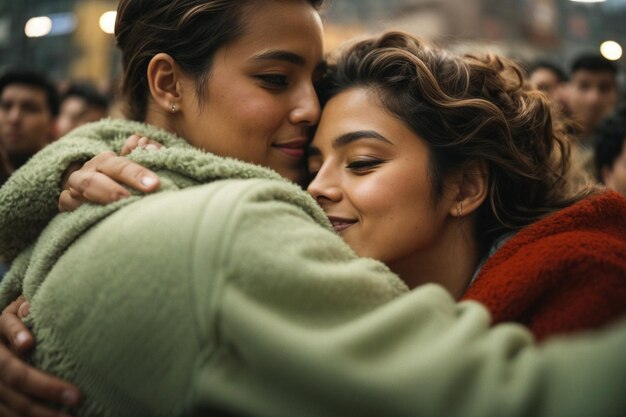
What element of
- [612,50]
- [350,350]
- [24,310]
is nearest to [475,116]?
[350,350]

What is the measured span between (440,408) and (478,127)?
126cm

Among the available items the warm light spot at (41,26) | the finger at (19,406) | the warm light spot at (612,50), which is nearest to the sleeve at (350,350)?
the finger at (19,406)

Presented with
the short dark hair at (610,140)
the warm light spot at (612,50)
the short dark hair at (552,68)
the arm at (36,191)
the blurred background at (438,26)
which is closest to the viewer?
the arm at (36,191)

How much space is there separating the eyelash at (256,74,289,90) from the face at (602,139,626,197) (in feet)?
8.53

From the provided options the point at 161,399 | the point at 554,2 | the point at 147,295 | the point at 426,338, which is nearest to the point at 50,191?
the point at 147,295

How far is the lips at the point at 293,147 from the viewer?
2156 millimetres

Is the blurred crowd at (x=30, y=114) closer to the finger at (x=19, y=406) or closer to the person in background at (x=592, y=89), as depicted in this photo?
the finger at (x=19, y=406)

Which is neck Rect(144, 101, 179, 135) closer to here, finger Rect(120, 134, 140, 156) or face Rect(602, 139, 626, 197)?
finger Rect(120, 134, 140, 156)

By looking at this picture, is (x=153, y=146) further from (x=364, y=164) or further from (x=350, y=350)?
(x=350, y=350)

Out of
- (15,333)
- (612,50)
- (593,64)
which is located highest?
(593,64)

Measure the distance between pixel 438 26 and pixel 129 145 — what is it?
42.6 ft

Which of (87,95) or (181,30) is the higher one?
(181,30)

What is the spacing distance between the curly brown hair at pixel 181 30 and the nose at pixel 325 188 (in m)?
0.47

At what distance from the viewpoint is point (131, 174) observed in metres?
1.59
